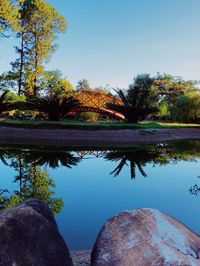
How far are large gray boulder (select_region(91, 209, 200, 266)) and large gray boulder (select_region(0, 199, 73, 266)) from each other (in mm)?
310

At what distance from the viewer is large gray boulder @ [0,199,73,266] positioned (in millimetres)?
1987

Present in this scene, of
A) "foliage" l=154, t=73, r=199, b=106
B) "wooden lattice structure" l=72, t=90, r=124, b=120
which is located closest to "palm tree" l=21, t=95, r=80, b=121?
"wooden lattice structure" l=72, t=90, r=124, b=120

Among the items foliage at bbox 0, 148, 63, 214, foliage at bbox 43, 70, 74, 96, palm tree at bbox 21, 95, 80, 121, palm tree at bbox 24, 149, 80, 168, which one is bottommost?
foliage at bbox 0, 148, 63, 214

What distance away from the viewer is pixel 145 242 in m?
2.15

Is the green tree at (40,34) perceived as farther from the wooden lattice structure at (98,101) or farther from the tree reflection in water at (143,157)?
the tree reflection in water at (143,157)

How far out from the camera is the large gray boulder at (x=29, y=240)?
199cm

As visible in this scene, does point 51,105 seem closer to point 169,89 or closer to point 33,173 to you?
point 33,173

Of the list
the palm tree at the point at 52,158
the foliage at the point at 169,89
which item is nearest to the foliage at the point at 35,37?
the palm tree at the point at 52,158

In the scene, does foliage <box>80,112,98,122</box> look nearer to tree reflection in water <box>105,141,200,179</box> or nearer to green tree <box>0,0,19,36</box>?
green tree <box>0,0,19,36</box>

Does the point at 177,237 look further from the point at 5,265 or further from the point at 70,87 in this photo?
the point at 70,87

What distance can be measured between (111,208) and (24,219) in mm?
2879

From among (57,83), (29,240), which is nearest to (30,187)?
(29,240)

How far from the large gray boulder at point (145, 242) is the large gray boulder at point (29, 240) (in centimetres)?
31

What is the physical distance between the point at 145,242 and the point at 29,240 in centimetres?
75
